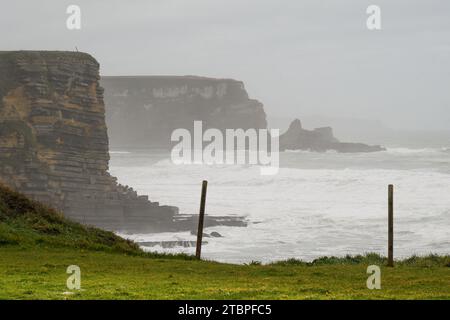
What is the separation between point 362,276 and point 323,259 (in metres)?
5.87

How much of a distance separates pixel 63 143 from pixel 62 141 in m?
0.16

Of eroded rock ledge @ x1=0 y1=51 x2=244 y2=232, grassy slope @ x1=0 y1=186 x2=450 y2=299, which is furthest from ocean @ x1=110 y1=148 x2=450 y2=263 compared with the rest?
grassy slope @ x1=0 y1=186 x2=450 y2=299

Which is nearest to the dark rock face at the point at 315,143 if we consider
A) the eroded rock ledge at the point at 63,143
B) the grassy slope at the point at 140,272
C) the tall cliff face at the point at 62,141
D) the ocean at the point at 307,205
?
the ocean at the point at 307,205

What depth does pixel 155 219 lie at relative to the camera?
176 feet

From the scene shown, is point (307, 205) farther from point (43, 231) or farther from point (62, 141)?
point (43, 231)

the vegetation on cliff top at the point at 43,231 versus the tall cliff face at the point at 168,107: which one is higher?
the tall cliff face at the point at 168,107

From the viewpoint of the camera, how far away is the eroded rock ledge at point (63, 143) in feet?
173

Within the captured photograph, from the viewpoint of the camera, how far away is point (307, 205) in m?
63.0

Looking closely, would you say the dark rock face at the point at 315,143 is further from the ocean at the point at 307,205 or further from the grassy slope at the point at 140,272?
the grassy slope at the point at 140,272

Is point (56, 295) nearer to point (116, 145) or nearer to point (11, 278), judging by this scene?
point (11, 278)

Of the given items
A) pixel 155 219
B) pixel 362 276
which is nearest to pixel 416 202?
pixel 155 219

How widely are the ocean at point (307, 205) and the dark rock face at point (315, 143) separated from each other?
30665 millimetres

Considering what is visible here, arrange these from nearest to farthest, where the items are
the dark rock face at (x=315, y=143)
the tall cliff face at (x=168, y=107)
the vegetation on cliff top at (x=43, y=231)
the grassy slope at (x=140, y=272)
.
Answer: the grassy slope at (x=140, y=272) < the vegetation on cliff top at (x=43, y=231) < the dark rock face at (x=315, y=143) < the tall cliff face at (x=168, y=107)

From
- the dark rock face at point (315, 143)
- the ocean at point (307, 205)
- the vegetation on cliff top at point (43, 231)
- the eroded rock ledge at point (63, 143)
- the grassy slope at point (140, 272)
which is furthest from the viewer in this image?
the dark rock face at point (315, 143)
